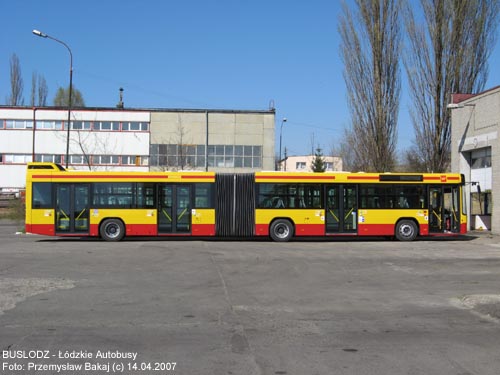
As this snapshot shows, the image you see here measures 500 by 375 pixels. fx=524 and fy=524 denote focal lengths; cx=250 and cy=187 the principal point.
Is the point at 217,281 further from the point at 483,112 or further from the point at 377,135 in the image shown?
the point at 377,135

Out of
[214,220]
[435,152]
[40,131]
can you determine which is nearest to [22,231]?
[214,220]

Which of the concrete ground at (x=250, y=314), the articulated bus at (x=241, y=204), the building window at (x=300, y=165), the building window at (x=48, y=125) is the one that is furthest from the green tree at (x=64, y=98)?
the building window at (x=300, y=165)

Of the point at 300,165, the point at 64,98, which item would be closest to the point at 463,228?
the point at 64,98

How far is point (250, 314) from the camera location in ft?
26.1

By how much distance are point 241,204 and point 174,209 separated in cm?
269

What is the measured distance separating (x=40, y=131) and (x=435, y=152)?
124 ft

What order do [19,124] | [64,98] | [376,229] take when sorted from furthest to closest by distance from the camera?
[64,98] < [19,124] < [376,229]

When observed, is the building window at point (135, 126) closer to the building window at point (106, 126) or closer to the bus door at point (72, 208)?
the building window at point (106, 126)

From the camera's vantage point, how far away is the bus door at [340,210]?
21125 mm

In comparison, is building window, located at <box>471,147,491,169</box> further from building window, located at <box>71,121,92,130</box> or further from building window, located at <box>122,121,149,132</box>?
building window, located at <box>71,121,92,130</box>

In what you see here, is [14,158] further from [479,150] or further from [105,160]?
[479,150]

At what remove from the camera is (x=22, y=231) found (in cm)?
2680

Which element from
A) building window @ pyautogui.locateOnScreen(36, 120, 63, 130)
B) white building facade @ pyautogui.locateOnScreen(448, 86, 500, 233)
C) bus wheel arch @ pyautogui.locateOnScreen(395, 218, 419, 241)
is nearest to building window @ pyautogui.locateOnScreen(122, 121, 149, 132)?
building window @ pyautogui.locateOnScreen(36, 120, 63, 130)

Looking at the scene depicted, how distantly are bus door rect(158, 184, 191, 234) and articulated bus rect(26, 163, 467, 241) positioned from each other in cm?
4
